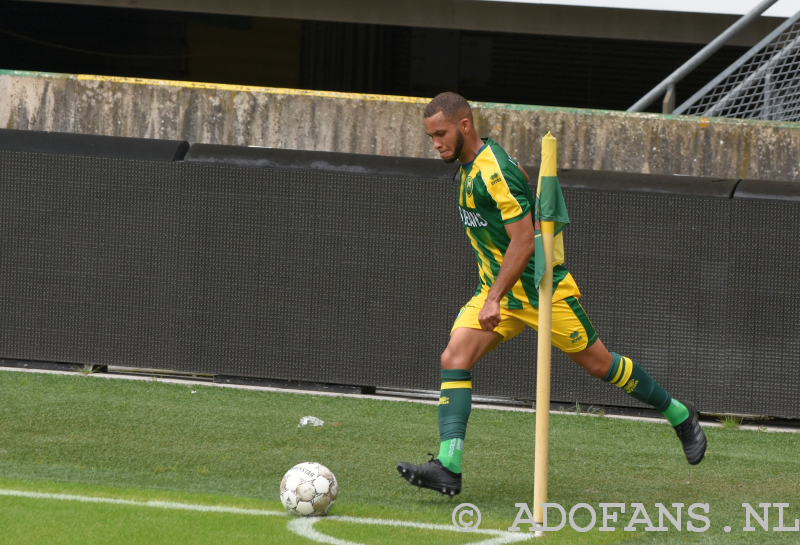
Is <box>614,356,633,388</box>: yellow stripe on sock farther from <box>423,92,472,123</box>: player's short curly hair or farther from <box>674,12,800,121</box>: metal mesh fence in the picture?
<box>674,12,800,121</box>: metal mesh fence

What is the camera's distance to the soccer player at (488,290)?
4855mm

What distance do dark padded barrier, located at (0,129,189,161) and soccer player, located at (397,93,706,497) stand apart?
3941 mm

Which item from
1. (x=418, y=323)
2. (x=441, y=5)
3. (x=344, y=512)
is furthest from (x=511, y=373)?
(x=441, y=5)

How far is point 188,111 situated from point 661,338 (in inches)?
185

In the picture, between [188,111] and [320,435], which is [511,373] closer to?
[320,435]

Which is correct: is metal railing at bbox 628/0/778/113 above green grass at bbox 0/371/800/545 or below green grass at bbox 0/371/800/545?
above

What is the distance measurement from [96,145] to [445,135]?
14.9ft

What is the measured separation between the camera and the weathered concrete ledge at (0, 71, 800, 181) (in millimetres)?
8688

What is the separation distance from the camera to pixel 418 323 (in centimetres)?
819

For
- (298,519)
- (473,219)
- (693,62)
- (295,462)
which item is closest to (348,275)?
(295,462)

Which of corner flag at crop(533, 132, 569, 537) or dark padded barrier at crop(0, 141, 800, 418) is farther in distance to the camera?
dark padded barrier at crop(0, 141, 800, 418)

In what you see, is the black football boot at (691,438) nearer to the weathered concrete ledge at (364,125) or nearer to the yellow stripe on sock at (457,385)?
the yellow stripe on sock at (457,385)

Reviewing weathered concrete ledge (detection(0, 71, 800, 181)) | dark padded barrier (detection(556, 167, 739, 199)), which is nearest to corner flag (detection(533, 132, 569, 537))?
dark padded barrier (detection(556, 167, 739, 199))

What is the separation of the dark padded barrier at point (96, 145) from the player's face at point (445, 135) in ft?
13.0
